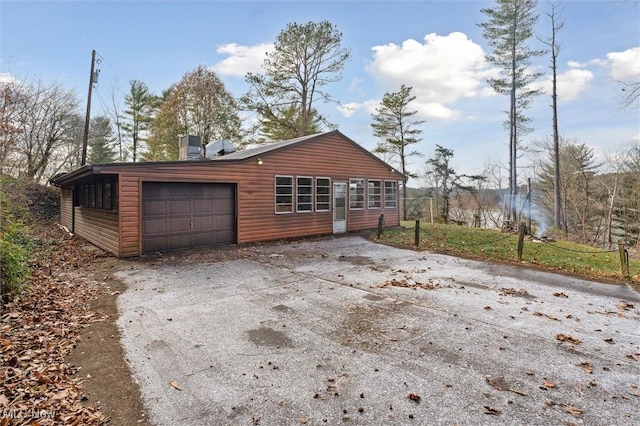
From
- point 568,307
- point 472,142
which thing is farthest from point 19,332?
point 472,142

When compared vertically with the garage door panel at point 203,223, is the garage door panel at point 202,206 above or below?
above

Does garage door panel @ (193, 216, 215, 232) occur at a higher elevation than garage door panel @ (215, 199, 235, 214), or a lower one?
lower

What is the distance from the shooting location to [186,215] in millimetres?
9188

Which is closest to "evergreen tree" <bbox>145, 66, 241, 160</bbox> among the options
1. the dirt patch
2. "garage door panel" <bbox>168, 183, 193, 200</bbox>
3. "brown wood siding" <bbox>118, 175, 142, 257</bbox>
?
"garage door panel" <bbox>168, 183, 193, 200</bbox>

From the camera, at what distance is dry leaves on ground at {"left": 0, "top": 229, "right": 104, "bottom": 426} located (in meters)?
2.24

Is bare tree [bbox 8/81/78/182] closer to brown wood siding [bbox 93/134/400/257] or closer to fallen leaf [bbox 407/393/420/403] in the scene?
brown wood siding [bbox 93/134/400/257]

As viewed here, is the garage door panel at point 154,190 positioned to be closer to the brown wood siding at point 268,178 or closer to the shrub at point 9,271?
the brown wood siding at point 268,178

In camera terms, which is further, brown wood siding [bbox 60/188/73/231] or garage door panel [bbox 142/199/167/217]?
brown wood siding [bbox 60/188/73/231]

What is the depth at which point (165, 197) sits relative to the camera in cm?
875

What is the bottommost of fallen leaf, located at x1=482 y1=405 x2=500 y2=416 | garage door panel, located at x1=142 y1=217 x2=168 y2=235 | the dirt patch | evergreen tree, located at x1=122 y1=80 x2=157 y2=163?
fallen leaf, located at x1=482 y1=405 x2=500 y2=416

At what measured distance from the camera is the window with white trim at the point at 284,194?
11094 millimetres

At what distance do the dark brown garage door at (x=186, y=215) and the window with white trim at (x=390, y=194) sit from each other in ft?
23.5

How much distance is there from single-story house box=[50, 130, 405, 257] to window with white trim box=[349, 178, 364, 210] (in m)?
0.04

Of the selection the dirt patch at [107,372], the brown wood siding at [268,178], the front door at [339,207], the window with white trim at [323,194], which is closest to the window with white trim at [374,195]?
the brown wood siding at [268,178]
